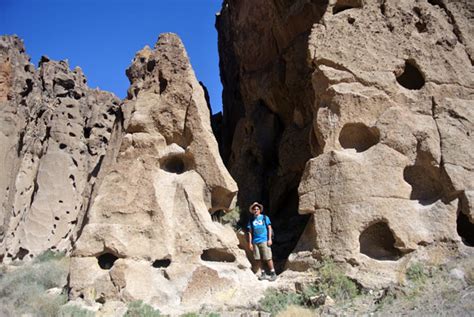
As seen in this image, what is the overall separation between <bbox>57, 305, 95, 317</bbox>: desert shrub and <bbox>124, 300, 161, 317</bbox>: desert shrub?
532 millimetres

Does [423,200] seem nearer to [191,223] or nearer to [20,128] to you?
[191,223]

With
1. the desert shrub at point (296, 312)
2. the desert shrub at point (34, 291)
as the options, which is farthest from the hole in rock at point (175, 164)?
the desert shrub at point (296, 312)

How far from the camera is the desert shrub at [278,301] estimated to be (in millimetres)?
6494

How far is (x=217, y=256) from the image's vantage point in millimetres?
7891

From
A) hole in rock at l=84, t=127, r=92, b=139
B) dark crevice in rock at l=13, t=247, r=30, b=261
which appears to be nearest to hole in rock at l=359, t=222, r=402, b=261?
dark crevice in rock at l=13, t=247, r=30, b=261

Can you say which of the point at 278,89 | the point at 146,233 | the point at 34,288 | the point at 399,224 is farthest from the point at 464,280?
the point at 278,89

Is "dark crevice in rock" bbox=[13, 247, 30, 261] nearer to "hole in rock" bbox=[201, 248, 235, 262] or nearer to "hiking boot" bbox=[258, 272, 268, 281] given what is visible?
"hole in rock" bbox=[201, 248, 235, 262]

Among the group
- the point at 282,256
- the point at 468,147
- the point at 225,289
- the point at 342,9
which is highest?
the point at 342,9

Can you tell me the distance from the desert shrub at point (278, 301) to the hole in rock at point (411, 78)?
4.48 m

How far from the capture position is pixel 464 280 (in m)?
6.02

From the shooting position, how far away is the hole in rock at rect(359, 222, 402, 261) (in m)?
7.28

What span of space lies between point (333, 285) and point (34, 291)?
4810mm

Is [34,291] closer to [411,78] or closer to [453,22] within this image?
[411,78]

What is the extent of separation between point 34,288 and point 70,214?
8.63 metres
